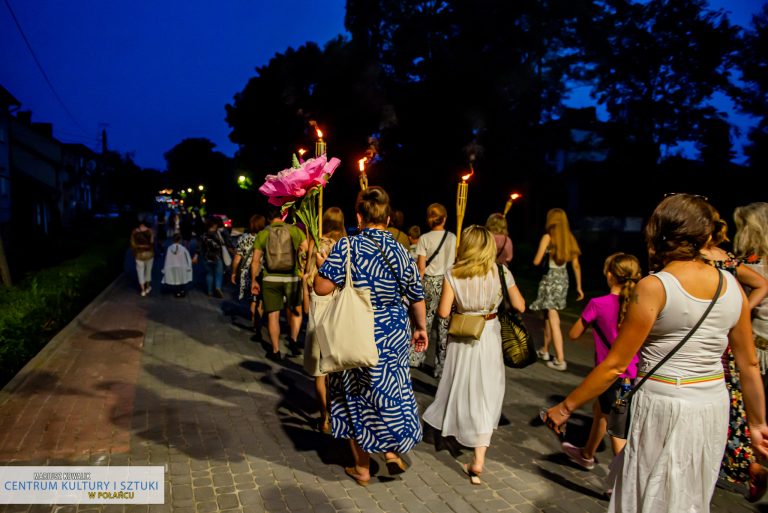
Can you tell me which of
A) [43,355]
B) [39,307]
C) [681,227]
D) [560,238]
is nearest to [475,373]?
[681,227]

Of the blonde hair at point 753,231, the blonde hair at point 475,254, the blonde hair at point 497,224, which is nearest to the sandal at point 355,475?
the blonde hair at point 475,254

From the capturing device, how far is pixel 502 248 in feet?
22.7

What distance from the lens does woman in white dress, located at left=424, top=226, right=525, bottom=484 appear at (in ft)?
13.8

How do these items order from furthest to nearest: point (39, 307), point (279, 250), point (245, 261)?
point (245, 261) → point (39, 307) → point (279, 250)

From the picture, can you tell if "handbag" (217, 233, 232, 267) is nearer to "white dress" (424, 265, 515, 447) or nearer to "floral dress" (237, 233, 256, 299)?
"floral dress" (237, 233, 256, 299)

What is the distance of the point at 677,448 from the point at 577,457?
2239 millimetres

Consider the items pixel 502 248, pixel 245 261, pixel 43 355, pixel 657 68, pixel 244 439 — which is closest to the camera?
pixel 244 439

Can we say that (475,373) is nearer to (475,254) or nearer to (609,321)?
(475,254)

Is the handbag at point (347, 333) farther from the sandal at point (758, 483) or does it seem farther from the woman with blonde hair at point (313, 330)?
the sandal at point (758, 483)

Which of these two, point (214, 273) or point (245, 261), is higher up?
point (245, 261)

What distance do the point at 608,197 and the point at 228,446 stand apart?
30.3 metres

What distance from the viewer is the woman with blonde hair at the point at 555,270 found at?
283 inches

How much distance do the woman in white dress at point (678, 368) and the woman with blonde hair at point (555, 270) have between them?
475cm

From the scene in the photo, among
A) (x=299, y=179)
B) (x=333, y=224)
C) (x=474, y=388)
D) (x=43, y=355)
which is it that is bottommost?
(x=43, y=355)
